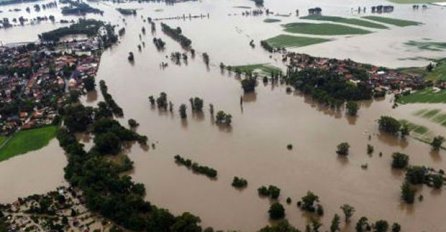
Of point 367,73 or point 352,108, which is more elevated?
point 367,73

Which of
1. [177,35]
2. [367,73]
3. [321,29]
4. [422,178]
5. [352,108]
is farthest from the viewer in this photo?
[177,35]

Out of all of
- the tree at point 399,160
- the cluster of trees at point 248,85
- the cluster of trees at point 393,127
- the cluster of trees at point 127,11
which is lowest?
the tree at point 399,160

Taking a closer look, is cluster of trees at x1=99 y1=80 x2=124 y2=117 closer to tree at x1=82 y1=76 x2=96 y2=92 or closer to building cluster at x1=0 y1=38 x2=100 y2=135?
tree at x1=82 y1=76 x2=96 y2=92

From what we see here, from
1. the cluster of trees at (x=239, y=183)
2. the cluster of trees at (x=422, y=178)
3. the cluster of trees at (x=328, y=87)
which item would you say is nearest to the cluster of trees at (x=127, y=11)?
the cluster of trees at (x=328, y=87)

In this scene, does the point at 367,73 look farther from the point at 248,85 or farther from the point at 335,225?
the point at 335,225

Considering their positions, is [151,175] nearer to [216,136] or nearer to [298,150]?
[216,136]

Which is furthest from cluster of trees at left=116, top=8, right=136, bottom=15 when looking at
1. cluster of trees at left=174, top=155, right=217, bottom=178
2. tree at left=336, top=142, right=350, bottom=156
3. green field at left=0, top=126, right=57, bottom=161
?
tree at left=336, top=142, right=350, bottom=156

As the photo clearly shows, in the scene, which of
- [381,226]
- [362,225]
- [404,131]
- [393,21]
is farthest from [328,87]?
[393,21]

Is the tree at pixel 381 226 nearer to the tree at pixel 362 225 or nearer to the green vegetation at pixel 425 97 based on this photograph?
the tree at pixel 362 225
